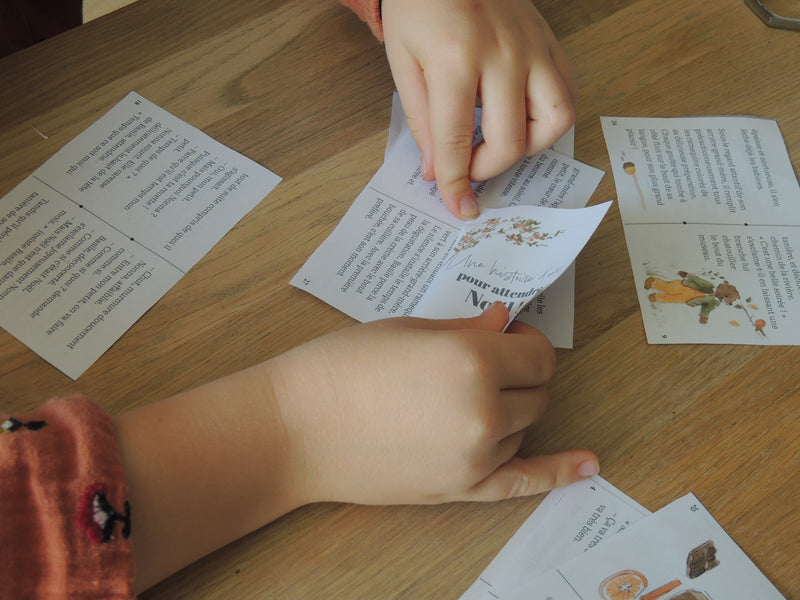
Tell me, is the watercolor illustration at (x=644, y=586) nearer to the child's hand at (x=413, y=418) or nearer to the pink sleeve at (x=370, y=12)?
the child's hand at (x=413, y=418)

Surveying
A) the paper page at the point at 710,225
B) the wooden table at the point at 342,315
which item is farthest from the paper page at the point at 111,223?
the paper page at the point at 710,225

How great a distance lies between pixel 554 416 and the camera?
0.58 m

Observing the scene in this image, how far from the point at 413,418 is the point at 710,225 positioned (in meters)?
0.39

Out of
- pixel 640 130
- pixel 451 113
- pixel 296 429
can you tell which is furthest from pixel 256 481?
pixel 640 130

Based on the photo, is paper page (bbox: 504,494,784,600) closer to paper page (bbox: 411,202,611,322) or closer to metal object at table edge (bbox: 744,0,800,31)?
paper page (bbox: 411,202,611,322)

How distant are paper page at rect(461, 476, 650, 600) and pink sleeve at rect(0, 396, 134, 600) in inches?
9.7

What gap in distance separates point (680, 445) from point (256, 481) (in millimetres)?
341

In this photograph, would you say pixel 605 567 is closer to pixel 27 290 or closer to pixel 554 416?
pixel 554 416

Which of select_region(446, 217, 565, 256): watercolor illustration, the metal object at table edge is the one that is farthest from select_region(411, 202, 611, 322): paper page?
the metal object at table edge

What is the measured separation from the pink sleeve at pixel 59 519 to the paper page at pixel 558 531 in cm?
25

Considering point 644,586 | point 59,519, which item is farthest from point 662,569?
point 59,519

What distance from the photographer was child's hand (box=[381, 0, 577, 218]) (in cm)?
67

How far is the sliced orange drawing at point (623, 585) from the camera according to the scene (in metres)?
0.50

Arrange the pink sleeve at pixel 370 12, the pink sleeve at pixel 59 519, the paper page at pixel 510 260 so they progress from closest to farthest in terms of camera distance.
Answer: the pink sleeve at pixel 59 519 → the paper page at pixel 510 260 → the pink sleeve at pixel 370 12
